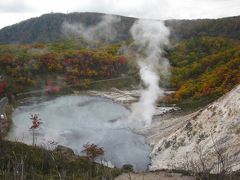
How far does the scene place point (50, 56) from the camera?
375 feet

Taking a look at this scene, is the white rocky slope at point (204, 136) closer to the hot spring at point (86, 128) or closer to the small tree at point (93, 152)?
the hot spring at point (86, 128)

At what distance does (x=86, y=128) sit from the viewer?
69000 mm

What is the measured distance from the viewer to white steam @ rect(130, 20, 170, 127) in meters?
75.4

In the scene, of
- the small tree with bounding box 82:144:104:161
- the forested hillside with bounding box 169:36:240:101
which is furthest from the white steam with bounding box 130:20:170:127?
the small tree with bounding box 82:144:104:161

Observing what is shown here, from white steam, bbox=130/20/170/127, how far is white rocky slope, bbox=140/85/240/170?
1518 centimetres

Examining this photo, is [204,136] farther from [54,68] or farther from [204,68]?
[54,68]

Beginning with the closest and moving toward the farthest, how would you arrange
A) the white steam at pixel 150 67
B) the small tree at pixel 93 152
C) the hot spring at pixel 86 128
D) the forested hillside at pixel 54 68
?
the small tree at pixel 93 152, the hot spring at pixel 86 128, the white steam at pixel 150 67, the forested hillside at pixel 54 68

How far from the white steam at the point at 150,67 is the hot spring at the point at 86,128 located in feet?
10.1

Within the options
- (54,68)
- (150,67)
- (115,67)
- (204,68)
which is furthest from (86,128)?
(115,67)

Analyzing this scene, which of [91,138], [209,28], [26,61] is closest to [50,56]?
[26,61]

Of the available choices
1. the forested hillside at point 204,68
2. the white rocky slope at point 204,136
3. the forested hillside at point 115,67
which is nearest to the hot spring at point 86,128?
the white rocky slope at point 204,136

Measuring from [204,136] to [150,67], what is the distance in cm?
6428

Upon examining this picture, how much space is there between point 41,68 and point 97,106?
92.3 ft

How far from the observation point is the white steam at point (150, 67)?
2970 inches
